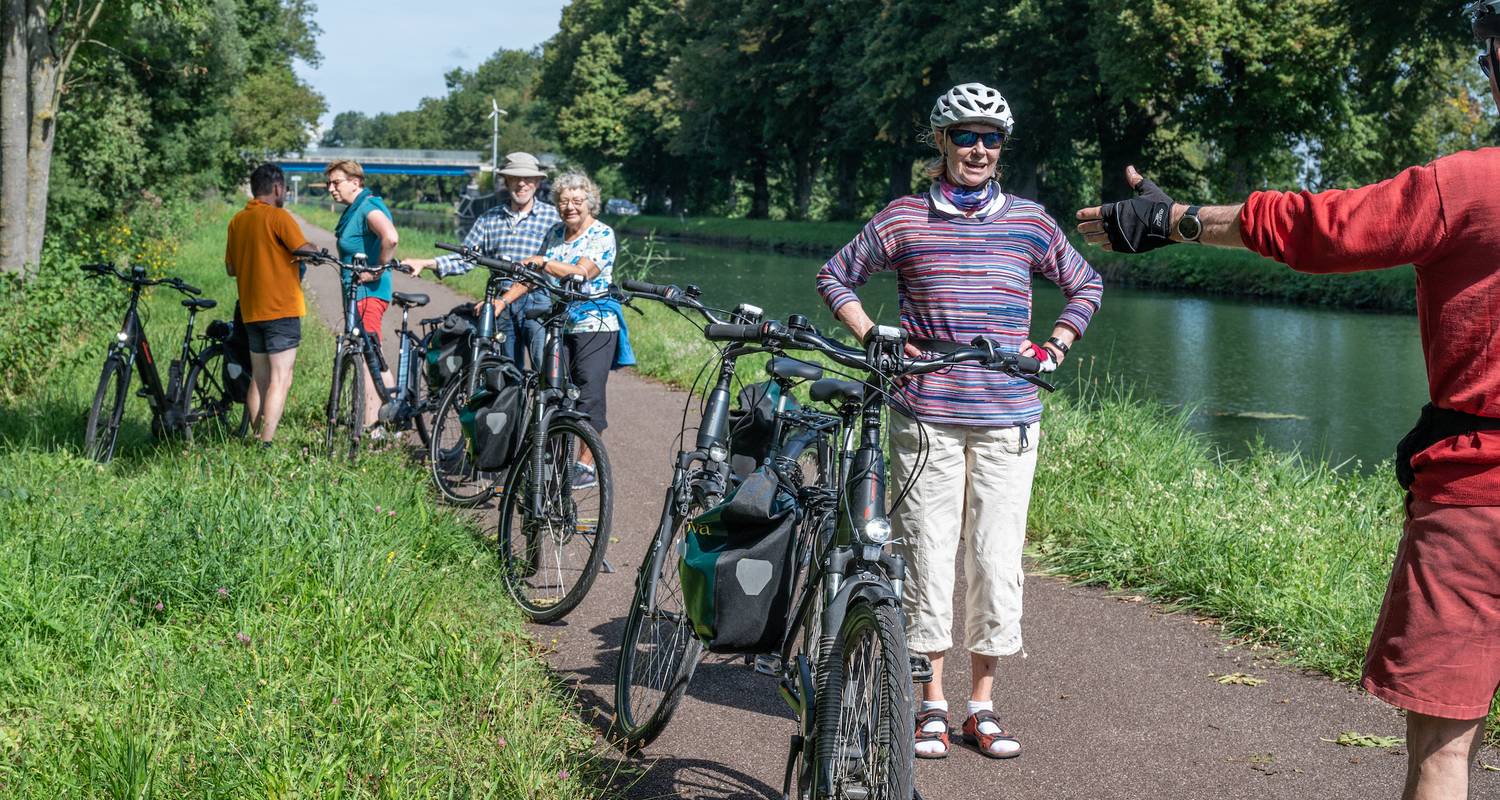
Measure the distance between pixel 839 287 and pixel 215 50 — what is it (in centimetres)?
2686

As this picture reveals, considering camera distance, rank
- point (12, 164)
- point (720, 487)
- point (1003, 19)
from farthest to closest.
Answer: point (1003, 19), point (12, 164), point (720, 487)

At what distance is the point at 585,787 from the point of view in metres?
3.79

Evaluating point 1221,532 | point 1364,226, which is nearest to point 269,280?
point 1221,532

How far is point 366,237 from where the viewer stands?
8.26 meters

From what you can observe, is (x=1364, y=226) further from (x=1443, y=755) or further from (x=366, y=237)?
(x=366, y=237)

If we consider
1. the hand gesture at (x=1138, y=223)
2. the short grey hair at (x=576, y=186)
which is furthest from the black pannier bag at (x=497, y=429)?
the hand gesture at (x=1138, y=223)

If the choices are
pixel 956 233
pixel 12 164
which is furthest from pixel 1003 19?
pixel 956 233

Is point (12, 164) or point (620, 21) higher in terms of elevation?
point (620, 21)

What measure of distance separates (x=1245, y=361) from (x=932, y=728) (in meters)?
16.2

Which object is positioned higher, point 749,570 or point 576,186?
point 576,186

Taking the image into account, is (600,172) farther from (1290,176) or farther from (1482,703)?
(1482,703)

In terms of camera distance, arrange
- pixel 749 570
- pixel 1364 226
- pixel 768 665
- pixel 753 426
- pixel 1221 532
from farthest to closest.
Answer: pixel 1221 532 < pixel 753 426 < pixel 768 665 < pixel 749 570 < pixel 1364 226

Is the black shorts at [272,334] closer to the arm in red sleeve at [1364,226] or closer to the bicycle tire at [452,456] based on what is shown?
the bicycle tire at [452,456]

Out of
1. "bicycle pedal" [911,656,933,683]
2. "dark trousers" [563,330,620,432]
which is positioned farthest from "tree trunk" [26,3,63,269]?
"bicycle pedal" [911,656,933,683]
